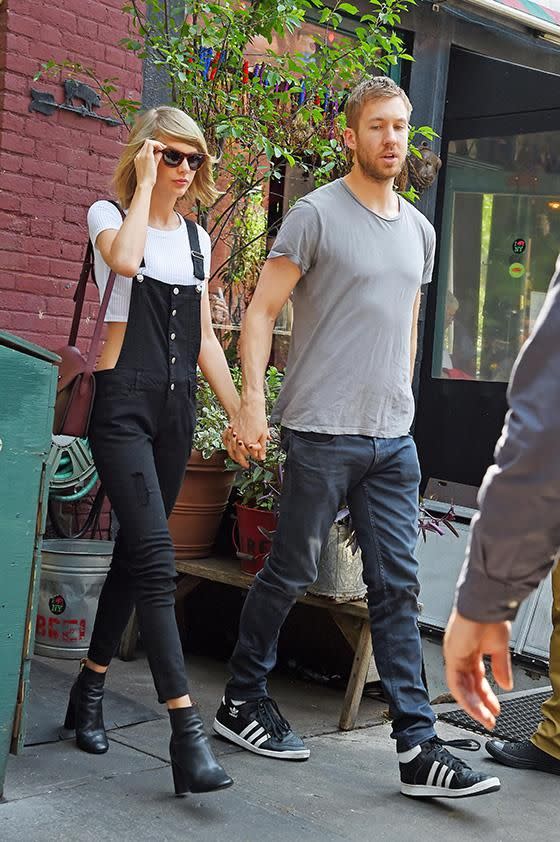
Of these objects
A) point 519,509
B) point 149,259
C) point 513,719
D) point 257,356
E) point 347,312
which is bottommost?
point 513,719

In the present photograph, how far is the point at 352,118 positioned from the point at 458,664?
2.69 metres

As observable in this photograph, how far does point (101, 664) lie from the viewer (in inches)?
155

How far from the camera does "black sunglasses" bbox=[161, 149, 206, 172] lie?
3.81 meters

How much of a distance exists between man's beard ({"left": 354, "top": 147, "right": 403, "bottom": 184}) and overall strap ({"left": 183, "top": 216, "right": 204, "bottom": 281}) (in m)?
0.58

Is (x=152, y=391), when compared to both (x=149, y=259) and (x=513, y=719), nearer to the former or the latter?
(x=149, y=259)

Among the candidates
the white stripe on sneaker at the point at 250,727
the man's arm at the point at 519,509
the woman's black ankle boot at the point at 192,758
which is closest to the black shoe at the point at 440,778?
the white stripe on sneaker at the point at 250,727

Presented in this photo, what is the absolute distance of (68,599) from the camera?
5.10m

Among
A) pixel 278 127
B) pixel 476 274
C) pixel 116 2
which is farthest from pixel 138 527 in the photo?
pixel 476 274

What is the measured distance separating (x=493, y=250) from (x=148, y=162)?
12.8 feet

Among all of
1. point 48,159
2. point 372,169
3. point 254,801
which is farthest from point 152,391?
point 48,159

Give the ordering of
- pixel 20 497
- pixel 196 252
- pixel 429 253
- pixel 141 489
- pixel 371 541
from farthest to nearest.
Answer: pixel 429 253 → pixel 371 541 → pixel 196 252 → pixel 141 489 → pixel 20 497

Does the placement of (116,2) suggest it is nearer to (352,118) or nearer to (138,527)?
(352,118)

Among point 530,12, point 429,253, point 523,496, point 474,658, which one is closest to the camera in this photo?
point 523,496

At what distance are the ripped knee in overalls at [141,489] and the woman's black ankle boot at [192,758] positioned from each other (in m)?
0.62
